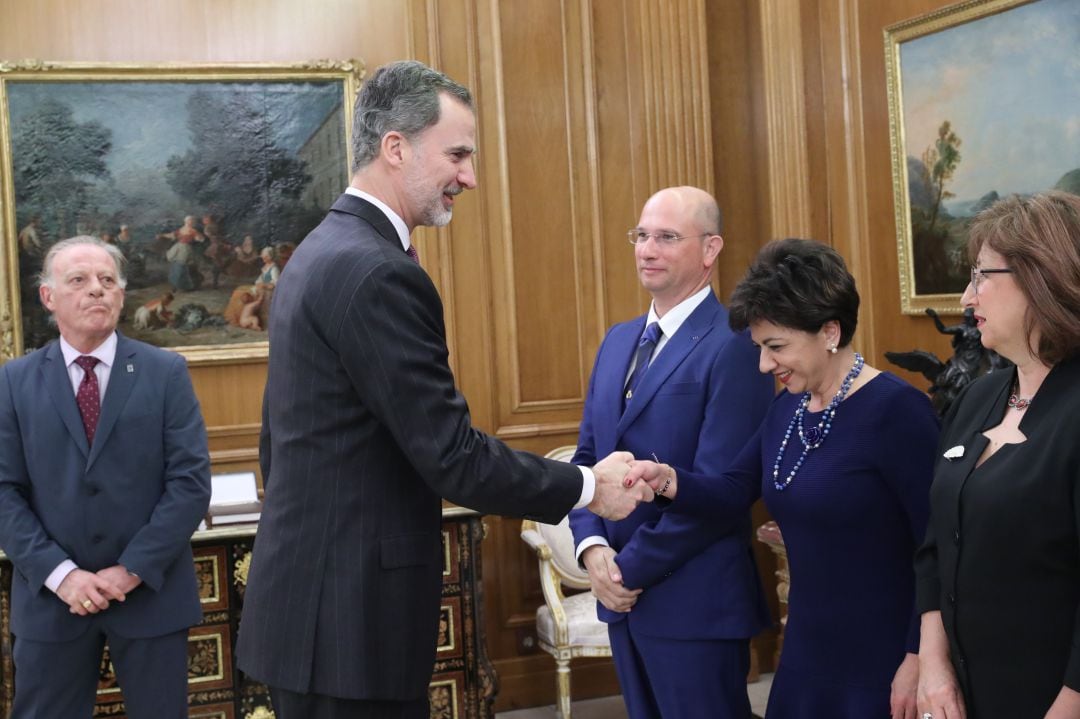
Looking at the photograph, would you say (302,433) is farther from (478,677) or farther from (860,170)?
(860,170)

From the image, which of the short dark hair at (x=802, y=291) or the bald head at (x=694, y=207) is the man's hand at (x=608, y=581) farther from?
the bald head at (x=694, y=207)

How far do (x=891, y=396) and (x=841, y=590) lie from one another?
0.44 meters

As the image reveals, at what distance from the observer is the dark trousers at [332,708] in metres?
2.43

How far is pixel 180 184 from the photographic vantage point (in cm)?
544

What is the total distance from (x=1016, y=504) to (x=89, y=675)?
2.93m

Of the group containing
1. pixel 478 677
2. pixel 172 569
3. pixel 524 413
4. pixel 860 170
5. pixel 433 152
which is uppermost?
pixel 860 170

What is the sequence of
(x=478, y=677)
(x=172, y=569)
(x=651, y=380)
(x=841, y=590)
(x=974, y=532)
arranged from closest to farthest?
(x=974, y=532) → (x=841, y=590) → (x=651, y=380) → (x=172, y=569) → (x=478, y=677)

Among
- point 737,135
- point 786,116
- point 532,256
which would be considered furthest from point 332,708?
point 737,135

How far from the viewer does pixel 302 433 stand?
7.93 feet

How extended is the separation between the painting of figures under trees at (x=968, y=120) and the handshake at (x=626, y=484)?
209 centimetres

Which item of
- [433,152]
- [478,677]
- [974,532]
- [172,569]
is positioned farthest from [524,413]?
[974,532]

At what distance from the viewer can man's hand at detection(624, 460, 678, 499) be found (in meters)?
2.91

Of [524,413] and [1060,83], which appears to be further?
[524,413]

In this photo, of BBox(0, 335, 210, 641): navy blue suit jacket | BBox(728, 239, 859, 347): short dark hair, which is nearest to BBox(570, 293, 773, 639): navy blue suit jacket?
BBox(728, 239, 859, 347): short dark hair
